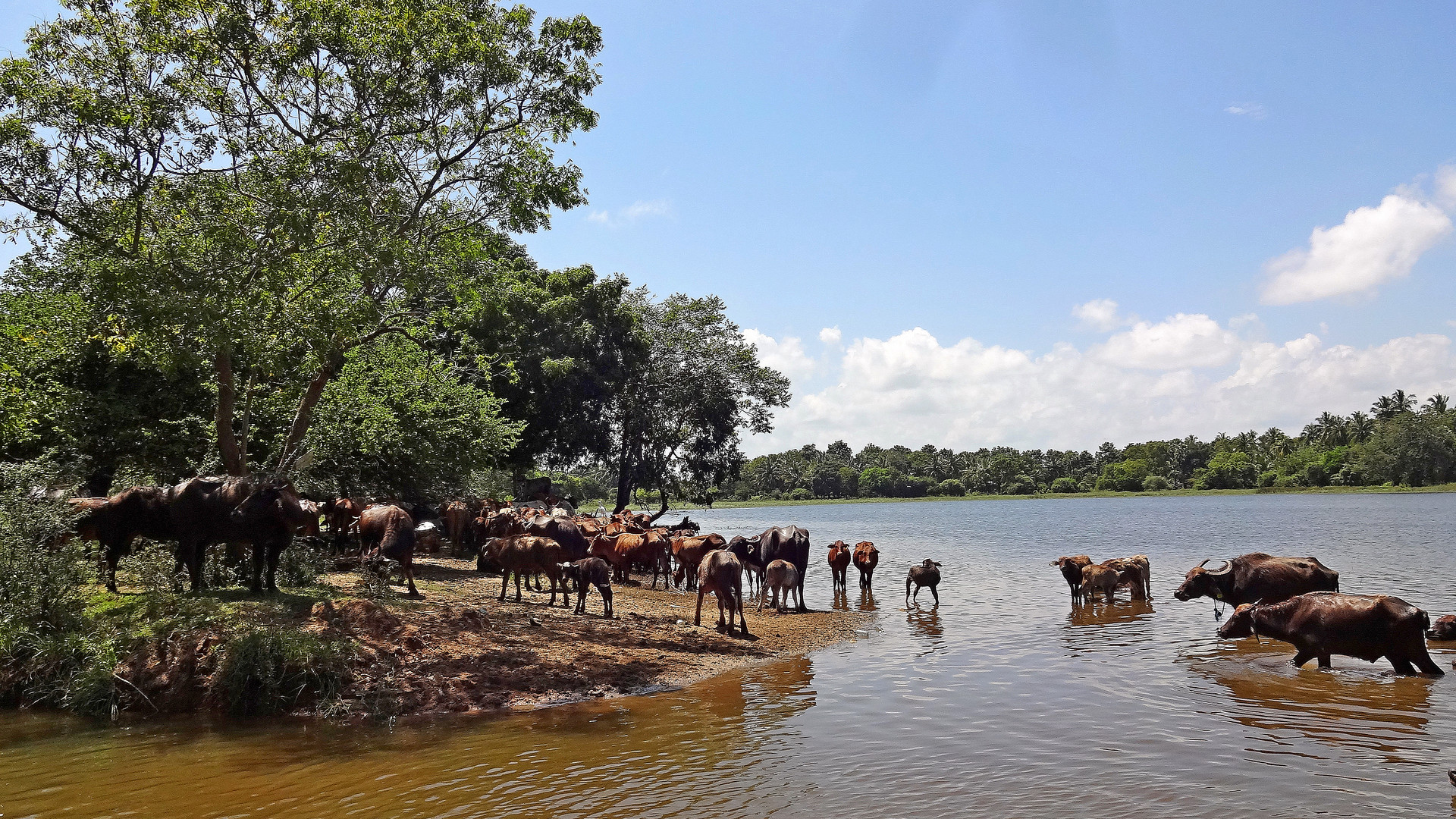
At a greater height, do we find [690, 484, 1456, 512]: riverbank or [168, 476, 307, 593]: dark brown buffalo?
[168, 476, 307, 593]: dark brown buffalo

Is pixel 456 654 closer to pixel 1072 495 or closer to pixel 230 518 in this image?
pixel 230 518

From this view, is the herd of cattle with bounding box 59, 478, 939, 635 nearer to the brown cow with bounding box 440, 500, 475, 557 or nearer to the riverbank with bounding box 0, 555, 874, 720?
the brown cow with bounding box 440, 500, 475, 557

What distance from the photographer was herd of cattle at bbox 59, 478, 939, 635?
12195mm

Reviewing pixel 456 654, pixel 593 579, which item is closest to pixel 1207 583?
pixel 593 579

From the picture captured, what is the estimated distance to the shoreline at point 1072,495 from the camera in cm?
9953

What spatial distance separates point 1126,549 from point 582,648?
3303cm

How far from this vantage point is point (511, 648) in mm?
11750

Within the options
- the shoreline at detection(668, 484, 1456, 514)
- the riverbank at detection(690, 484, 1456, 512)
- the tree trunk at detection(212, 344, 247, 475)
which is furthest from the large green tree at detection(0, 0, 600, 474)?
the riverbank at detection(690, 484, 1456, 512)

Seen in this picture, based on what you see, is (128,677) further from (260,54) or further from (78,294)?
(260,54)

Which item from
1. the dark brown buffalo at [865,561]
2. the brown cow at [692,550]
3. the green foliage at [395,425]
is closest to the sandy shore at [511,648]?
the green foliage at [395,425]

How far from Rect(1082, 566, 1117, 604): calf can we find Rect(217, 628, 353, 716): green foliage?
16.5 m

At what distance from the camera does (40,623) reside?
10.5 meters

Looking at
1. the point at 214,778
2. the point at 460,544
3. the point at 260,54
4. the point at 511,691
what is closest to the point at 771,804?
the point at 511,691

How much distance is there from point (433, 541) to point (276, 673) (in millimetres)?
11819
